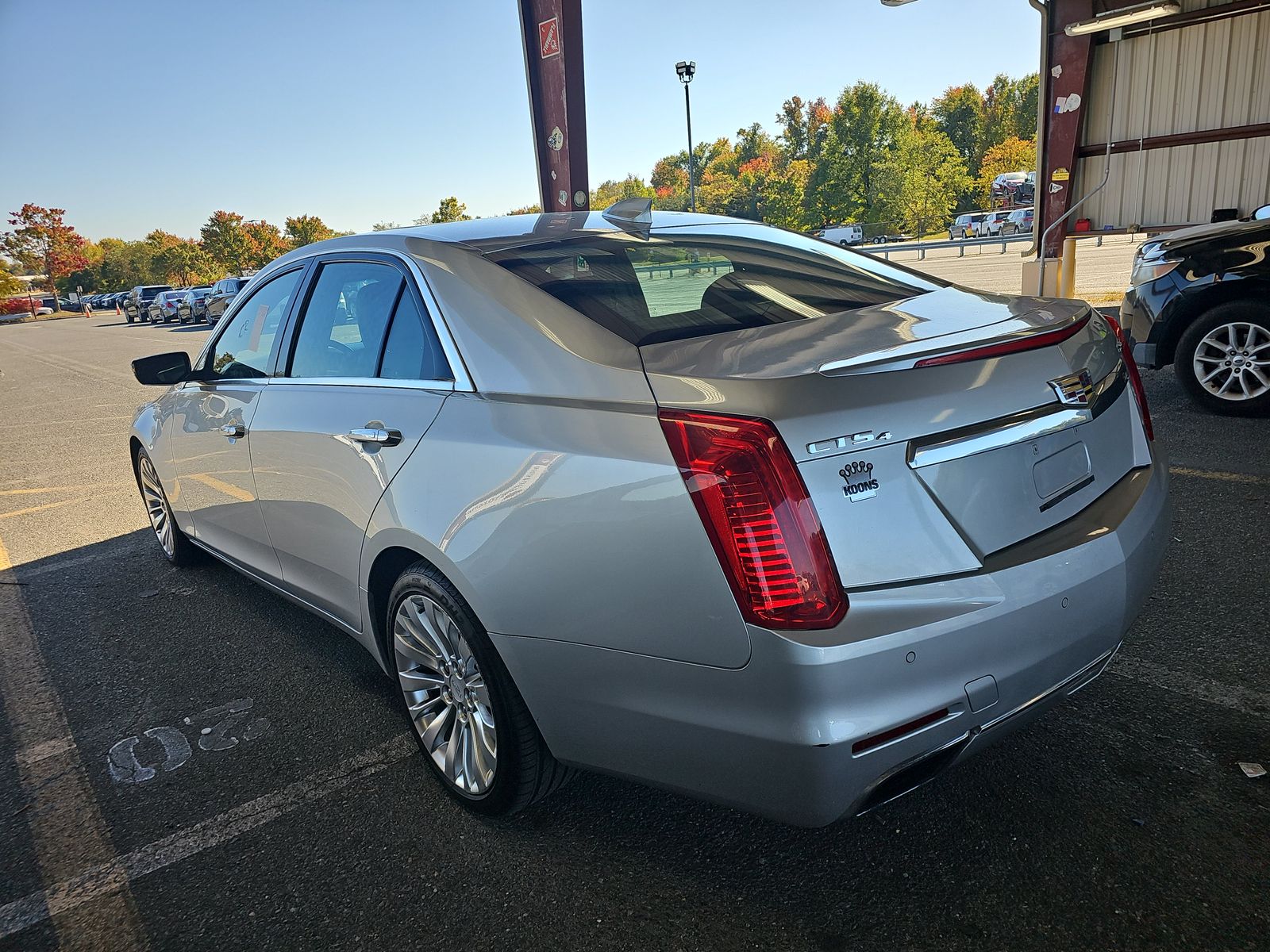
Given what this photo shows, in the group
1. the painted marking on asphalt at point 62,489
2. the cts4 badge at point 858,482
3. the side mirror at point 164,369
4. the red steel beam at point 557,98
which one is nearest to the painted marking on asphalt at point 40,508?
the painted marking on asphalt at point 62,489

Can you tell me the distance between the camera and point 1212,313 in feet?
20.3

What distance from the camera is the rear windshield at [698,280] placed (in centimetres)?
233

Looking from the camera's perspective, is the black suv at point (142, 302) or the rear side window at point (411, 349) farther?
the black suv at point (142, 302)

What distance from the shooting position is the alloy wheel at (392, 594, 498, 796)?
2.43m

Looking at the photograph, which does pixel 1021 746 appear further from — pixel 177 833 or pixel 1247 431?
pixel 1247 431

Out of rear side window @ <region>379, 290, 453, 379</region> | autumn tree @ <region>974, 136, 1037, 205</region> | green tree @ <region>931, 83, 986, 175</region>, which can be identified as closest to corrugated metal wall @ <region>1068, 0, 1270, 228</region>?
rear side window @ <region>379, 290, 453, 379</region>

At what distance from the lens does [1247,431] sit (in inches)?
232

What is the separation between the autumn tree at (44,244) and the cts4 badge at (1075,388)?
91.3m

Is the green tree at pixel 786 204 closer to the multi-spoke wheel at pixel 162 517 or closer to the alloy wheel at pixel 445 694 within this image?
the multi-spoke wheel at pixel 162 517

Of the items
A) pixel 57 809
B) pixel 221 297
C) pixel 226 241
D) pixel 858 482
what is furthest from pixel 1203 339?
pixel 226 241

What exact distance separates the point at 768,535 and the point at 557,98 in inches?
563

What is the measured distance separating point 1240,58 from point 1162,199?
1.69m

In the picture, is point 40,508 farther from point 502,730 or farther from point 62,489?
point 502,730

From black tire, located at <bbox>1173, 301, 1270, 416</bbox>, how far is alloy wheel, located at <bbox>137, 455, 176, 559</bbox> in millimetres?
6562
